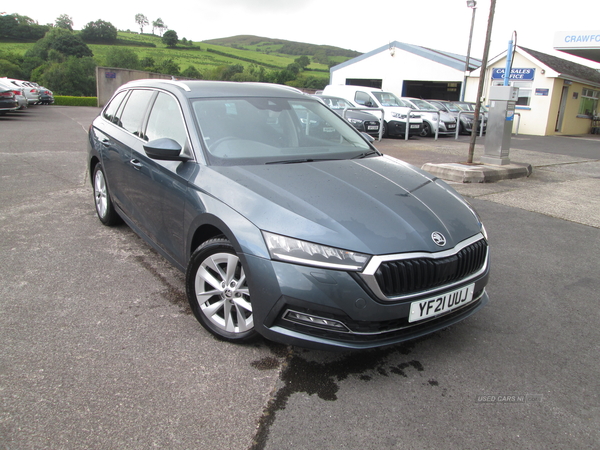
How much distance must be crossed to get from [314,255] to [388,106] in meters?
16.2

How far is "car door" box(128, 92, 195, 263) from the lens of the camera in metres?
3.25

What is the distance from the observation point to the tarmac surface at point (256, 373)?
217 cm

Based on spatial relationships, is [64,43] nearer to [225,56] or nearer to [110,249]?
[225,56]

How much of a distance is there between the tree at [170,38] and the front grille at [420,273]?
11336 centimetres

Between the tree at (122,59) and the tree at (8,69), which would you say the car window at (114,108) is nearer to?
the tree at (122,59)

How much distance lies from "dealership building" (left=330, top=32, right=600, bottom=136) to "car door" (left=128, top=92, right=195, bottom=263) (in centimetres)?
1946

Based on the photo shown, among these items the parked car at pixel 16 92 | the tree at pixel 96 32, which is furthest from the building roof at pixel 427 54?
the tree at pixel 96 32

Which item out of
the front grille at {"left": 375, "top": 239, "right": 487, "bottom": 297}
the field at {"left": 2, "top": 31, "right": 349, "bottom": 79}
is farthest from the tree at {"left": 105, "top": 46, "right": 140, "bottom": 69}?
the front grille at {"left": 375, "top": 239, "right": 487, "bottom": 297}

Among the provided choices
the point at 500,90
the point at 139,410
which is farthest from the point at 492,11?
the point at 139,410

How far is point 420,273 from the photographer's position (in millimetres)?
2492

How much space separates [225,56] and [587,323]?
100m

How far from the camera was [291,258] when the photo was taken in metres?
2.42

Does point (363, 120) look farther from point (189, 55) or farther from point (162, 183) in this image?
point (189, 55)

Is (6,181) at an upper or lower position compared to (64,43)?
lower
